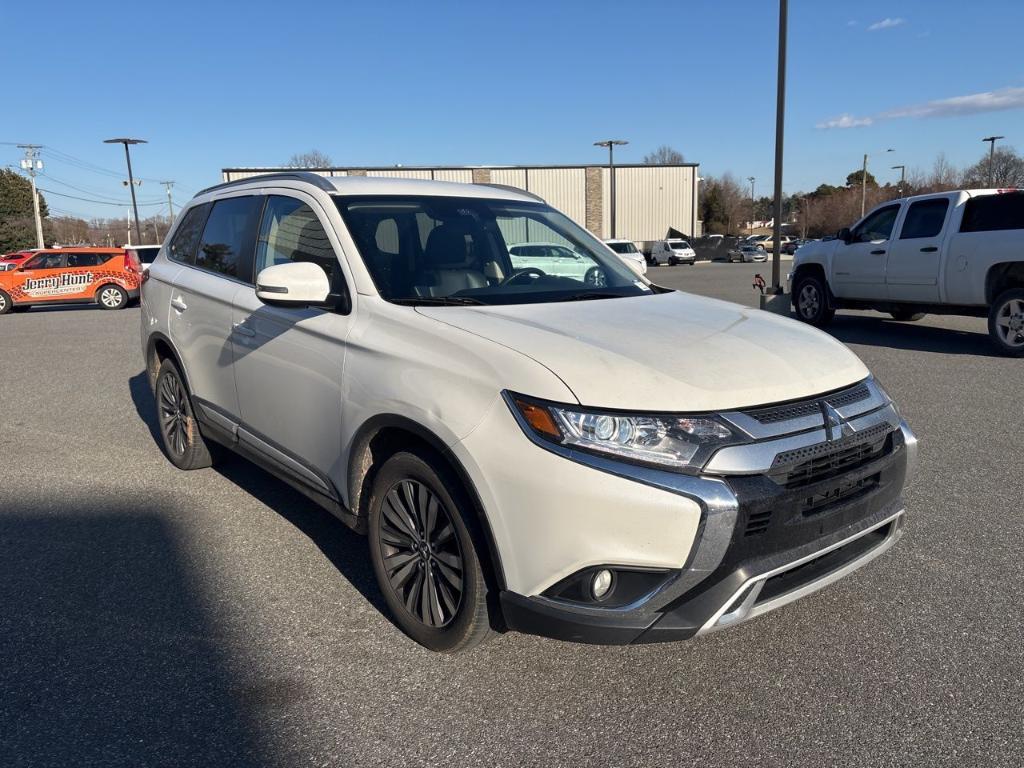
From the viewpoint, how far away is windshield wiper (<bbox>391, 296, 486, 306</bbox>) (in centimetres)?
318

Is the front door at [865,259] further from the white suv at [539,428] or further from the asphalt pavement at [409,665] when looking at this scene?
the white suv at [539,428]

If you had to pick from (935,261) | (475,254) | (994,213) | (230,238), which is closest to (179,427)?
(230,238)

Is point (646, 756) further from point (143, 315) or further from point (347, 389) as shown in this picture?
point (143, 315)

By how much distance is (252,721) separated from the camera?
8.55 feet

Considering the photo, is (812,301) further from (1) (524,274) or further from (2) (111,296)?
(2) (111,296)

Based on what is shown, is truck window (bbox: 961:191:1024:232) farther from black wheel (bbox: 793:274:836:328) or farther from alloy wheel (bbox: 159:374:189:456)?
alloy wheel (bbox: 159:374:189:456)

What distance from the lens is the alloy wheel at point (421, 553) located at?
2799 millimetres

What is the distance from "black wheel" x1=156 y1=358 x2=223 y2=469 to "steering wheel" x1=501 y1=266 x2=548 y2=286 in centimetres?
247

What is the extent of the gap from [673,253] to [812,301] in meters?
40.0

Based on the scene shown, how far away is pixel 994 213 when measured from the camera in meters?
9.66

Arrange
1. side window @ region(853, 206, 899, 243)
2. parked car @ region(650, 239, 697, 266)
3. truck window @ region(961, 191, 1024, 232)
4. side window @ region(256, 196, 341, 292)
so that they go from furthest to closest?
1. parked car @ region(650, 239, 697, 266)
2. side window @ region(853, 206, 899, 243)
3. truck window @ region(961, 191, 1024, 232)
4. side window @ region(256, 196, 341, 292)

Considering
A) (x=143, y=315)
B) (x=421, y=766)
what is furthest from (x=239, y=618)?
(x=143, y=315)

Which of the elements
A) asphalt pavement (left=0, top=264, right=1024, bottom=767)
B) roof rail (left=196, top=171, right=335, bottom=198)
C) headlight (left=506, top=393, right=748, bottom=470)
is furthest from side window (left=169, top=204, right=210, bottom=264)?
headlight (left=506, top=393, right=748, bottom=470)

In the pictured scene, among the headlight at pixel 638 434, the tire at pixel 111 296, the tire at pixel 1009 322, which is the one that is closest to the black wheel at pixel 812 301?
the tire at pixel 1009 322
